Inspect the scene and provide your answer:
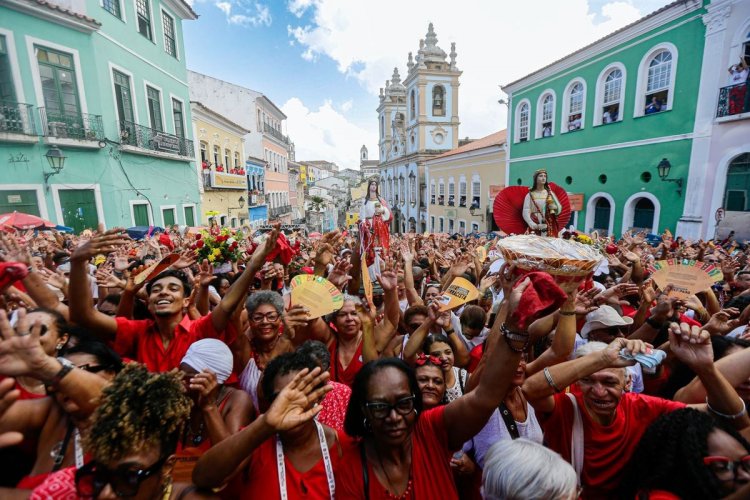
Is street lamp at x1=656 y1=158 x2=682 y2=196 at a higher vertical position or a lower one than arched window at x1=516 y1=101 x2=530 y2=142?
lower

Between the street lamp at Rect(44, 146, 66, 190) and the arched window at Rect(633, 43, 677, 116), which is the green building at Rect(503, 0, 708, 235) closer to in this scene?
the arched window at Rect(633, 43, 677, 116)

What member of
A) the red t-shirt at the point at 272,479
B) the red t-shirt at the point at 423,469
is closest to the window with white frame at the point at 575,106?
the red t-shirt at the point at 423,469

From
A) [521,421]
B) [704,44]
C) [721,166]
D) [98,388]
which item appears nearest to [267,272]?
[98,388]

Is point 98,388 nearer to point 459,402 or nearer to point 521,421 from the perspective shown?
point 459,402

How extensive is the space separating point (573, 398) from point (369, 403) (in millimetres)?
1319

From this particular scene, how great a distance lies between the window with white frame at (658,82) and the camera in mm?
12383

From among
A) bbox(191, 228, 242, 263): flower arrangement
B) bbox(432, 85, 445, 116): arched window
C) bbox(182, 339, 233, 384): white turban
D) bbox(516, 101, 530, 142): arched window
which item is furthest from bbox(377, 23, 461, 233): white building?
bbox(182, 339, 233, 384): white turban

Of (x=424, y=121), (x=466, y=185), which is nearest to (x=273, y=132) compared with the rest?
(x=424, y=121)

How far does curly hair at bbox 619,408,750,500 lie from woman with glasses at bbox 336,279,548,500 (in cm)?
76

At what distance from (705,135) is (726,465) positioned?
46.2ft

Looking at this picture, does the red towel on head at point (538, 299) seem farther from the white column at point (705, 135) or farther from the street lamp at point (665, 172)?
the street lamp at point (665, 172)

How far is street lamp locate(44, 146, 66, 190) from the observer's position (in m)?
9.90

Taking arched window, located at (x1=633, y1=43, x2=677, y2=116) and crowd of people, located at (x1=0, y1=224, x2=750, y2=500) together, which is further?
arched window, located at (x1=633, y1=43, x2=677, y2=116)

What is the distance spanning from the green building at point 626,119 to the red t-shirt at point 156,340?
14.8 meters
